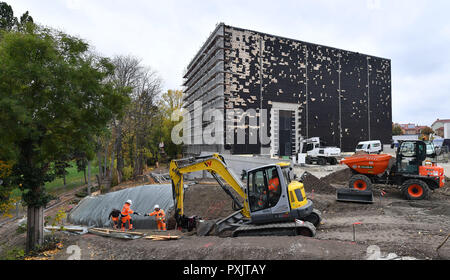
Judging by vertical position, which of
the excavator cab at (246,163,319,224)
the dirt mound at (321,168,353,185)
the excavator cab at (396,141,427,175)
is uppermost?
the excavator cab at (396,141,427,175)

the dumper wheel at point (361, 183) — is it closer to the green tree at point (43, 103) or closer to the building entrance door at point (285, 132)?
the green tree at point (43, 103)

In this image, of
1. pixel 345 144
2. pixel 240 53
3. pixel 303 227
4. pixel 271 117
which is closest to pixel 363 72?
pixel 345 144

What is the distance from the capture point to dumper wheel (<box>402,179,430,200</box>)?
39.5 ft

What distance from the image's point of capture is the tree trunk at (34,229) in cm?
771

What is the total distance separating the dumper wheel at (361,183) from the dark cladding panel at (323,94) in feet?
84.6

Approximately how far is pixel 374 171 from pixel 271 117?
2170 cm

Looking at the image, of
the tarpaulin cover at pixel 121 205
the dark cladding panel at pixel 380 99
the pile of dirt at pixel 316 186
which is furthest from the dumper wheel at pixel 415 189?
the dark cladding panel at pixel 380 99

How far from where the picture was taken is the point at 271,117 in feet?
113

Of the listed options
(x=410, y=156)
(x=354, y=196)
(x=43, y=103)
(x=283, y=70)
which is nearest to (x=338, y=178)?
(x=410, y=156)

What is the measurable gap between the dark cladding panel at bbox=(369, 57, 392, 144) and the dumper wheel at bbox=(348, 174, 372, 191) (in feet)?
121

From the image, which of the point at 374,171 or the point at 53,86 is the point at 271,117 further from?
the point at 53,86

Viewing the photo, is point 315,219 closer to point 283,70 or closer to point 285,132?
point 285,132

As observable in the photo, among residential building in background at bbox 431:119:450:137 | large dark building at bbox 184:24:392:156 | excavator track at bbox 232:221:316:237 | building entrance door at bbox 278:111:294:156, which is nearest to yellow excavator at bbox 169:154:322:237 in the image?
excavator track at bbox 232:221:316:237

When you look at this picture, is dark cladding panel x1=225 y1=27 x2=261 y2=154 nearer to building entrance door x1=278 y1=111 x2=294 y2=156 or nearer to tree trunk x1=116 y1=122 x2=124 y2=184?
building entrance door x1=278 y1=111 x2=294 y2=156
